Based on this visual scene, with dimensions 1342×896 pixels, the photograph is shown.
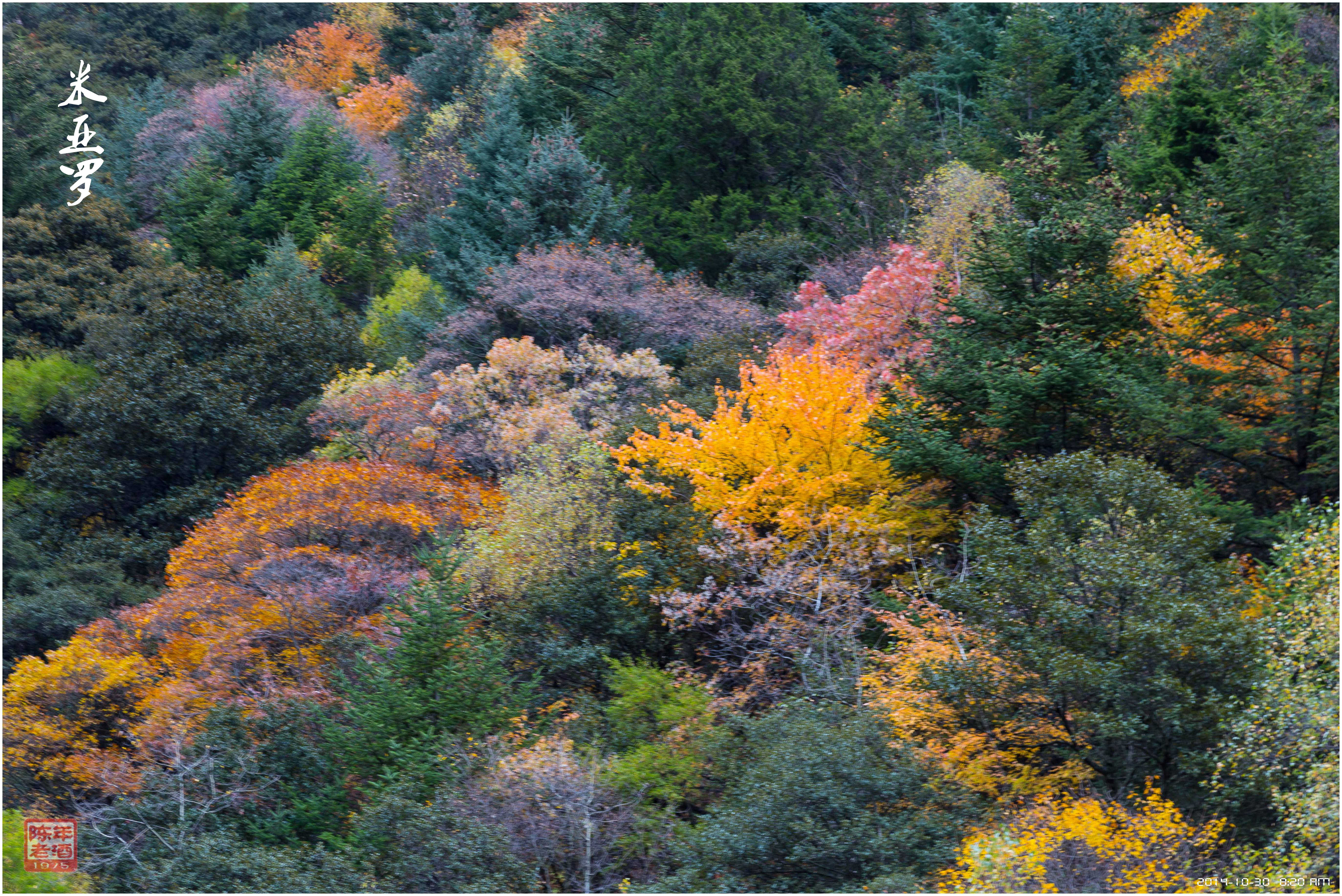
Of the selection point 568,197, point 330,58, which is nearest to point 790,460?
point 568,197

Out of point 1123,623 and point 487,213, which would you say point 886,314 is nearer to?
point 1123,623

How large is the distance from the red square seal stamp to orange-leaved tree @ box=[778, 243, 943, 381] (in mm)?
14693

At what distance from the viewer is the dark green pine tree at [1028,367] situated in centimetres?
1806

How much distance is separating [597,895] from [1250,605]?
30.2 feet

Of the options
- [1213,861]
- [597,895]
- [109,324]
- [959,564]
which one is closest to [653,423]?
[959,564]

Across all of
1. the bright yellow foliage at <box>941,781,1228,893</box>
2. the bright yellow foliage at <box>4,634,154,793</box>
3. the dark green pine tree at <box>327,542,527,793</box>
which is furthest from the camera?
the bright yellow foliage at <box>4,634,154,793</box>

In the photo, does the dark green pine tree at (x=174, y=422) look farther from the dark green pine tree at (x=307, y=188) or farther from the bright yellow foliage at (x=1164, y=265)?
the bright yellow foliage at (x=1164, y=265)

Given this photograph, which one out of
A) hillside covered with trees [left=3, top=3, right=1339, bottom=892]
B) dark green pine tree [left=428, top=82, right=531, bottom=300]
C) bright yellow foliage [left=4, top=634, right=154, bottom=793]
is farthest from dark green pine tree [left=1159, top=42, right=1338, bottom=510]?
dark green pine tree [left=428, top=82, right=531, bottom=300]

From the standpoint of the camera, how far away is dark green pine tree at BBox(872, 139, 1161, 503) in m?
18.1

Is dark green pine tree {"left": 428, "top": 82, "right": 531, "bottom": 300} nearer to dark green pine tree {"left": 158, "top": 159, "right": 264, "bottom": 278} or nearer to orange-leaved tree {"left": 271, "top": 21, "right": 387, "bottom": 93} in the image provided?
dark green pine tree {"left": 158, "top": 159, "right": 264, "bottom": 278}

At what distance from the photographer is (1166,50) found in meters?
35.8

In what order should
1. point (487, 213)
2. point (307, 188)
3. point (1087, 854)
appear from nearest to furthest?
point (1087, 854)
point (487, 213)
point (307, 188)

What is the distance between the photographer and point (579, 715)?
55.5ft

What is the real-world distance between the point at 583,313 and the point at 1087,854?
710 inches
